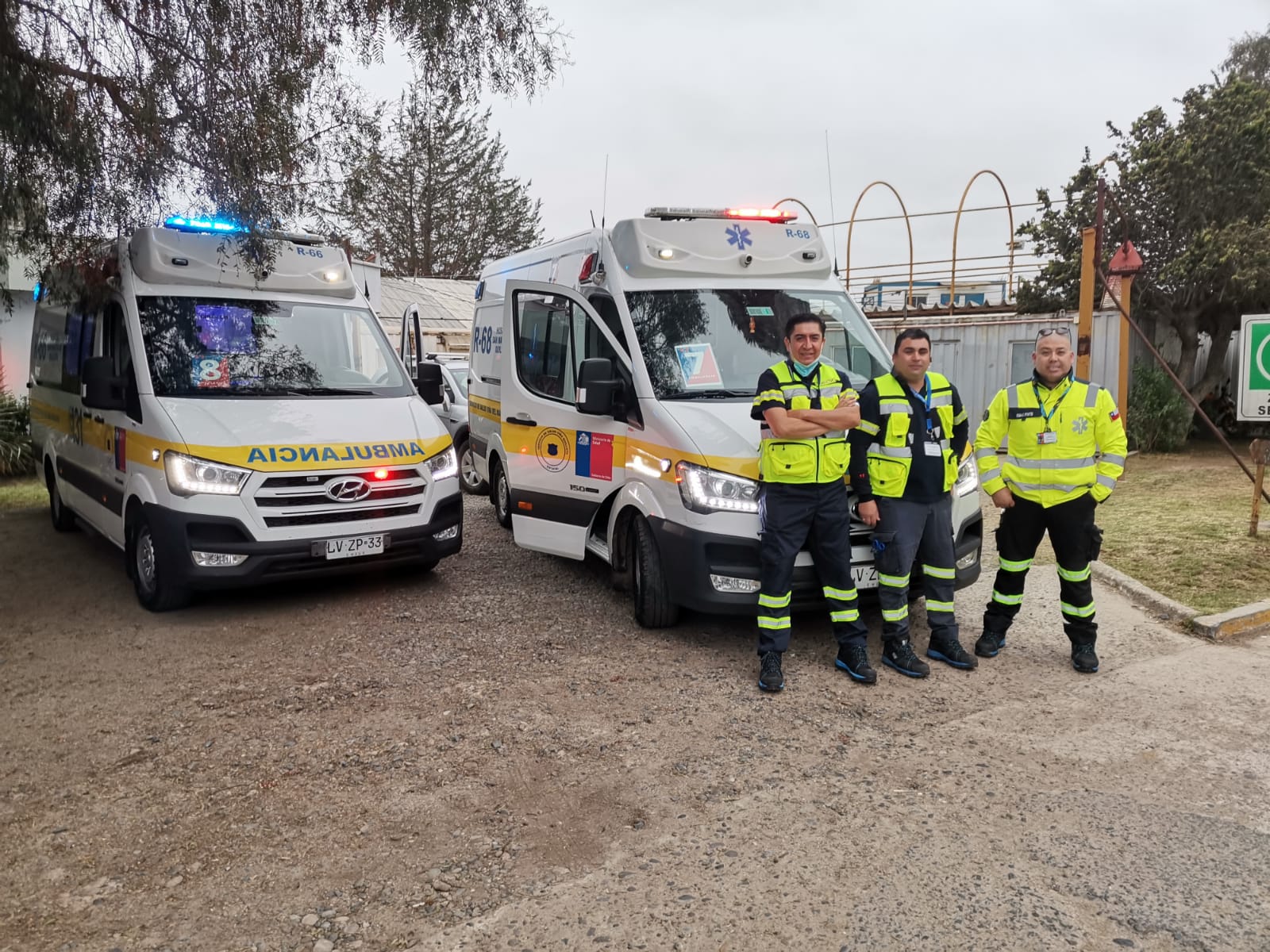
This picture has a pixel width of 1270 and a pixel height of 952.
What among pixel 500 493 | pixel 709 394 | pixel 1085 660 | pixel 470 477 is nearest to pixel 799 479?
pixel 709 394

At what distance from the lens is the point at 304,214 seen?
639cm

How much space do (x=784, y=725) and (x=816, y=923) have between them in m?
1.53

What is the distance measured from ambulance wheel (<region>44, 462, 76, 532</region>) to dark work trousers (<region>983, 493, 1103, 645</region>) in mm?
8025

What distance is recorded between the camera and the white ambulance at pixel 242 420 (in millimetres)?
5840

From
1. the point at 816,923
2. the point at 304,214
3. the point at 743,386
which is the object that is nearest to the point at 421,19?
the point at 304,214

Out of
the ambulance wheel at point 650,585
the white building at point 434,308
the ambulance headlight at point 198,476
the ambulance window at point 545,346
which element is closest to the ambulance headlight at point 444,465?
the ambulance window at point 545,346

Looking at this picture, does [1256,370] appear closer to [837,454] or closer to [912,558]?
[912,558]

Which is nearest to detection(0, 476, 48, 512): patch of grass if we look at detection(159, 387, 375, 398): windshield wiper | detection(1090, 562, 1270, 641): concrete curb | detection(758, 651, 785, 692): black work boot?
detection(159, 387, 375, 398): windshield wiper

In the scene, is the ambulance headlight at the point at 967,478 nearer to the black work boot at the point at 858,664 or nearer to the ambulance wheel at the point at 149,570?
the black work boot at the point at 858,664

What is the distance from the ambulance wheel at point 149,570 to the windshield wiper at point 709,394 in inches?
130

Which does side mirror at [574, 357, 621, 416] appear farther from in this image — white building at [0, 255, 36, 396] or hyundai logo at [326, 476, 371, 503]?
white building at [0, 255, 36, 396]

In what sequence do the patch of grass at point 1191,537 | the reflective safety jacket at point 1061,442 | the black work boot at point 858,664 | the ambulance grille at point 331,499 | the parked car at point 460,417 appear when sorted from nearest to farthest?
the black work boot at point 858,664 → the reflective safety jacket at point 1061,442 → the ambulance grille at point 331,499 → the patch of grass at point 1191,537 → the parked car at point 460,417

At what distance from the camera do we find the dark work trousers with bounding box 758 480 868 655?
15.7 feet

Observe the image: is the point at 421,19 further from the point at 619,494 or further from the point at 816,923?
the point at 816,923
